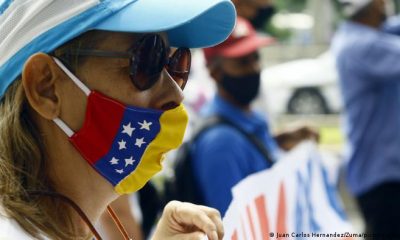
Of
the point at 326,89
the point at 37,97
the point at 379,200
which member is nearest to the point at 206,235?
the point at 37,97

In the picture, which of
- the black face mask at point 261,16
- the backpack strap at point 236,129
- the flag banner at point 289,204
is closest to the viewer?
the flag banner at point 289,204

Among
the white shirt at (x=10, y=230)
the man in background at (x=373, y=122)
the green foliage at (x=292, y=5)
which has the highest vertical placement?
the white shirt at (x=10, y=230)

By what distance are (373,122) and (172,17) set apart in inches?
153

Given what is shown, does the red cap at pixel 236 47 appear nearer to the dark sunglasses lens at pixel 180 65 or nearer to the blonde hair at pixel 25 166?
the dark sunglasses lens at pixel 180 65

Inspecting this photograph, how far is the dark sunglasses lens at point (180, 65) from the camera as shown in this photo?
2.18 meters

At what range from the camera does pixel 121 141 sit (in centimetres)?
210

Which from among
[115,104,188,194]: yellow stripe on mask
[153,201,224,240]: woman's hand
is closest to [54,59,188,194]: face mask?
[115,104,188,194]: yellow stripe on mask

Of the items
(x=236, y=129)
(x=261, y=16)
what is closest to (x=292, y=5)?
(x=261, y=16)

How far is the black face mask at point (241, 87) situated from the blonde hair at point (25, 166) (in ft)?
7.73

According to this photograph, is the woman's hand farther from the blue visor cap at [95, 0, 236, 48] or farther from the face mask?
the blue visor cap at [95, 0, 236, 48]

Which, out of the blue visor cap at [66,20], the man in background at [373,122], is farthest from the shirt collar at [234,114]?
the blue visor cap at [66,20]

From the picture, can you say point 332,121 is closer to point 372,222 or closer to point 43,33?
point 372,222

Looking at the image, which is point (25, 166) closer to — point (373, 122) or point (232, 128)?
point (232, 128)

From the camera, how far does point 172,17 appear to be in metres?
2.02
